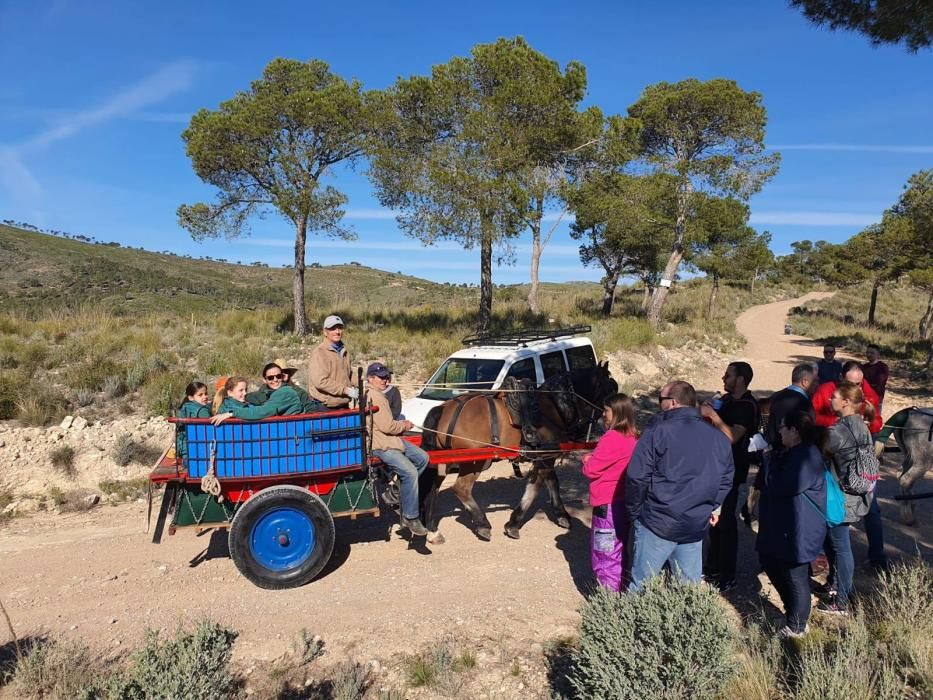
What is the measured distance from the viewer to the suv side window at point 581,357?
29.4 ft

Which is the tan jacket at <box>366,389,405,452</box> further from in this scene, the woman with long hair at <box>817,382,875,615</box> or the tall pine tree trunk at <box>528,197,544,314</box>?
the tall pine tree trunk at <box>528,197,544,314</box>

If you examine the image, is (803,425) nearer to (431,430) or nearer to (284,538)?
(431,430)

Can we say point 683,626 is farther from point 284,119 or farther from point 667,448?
point 284,119

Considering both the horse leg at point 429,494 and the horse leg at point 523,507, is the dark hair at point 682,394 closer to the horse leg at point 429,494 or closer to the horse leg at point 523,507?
the horse leg at point 523,507

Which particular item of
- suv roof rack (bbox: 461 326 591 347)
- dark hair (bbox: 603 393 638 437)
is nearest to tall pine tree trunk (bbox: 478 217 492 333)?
suv roof rack (bbox: 461 326 591 347)

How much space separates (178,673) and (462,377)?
588 centimetres

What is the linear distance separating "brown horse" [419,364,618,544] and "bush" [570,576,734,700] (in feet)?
9.46

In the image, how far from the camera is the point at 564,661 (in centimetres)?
419

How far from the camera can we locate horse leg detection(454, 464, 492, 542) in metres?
6.46

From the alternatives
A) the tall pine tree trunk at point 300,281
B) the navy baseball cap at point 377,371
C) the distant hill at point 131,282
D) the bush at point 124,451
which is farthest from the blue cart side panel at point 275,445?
the distant hill at point 131,282

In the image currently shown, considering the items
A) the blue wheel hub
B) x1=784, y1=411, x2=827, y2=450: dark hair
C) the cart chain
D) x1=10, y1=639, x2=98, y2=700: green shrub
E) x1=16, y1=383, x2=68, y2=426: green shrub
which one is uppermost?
x1=784, y1=411, x2=827, y2=450: dark hair

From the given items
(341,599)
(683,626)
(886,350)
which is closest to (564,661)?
(683,626)

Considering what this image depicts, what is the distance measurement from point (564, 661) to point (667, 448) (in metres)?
1.81

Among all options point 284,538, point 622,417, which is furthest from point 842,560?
point 284,538
